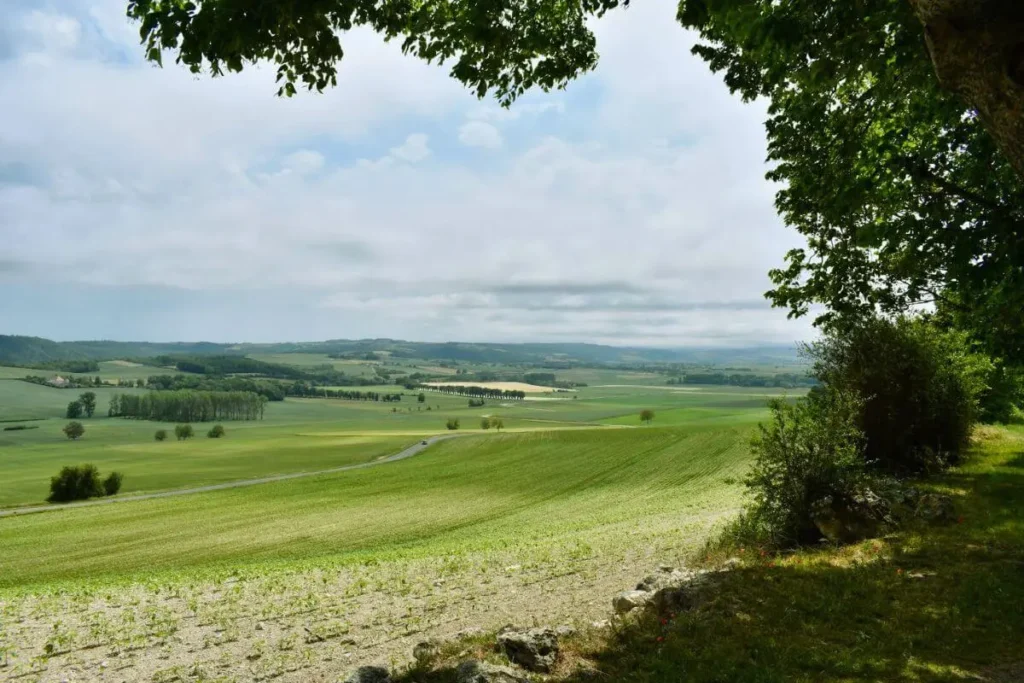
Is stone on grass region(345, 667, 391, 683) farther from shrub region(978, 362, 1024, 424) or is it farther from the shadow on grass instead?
shrub region(978, 362, 1024, 424)

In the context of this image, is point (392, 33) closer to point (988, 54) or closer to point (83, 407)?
point (988, 54)

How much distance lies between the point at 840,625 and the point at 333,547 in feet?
85.9

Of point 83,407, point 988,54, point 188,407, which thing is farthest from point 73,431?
point 988,54

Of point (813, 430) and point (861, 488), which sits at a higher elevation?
point (813, 430)

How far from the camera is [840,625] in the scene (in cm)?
809

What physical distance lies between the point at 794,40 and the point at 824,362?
1867cm

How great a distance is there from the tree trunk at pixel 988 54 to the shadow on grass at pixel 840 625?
5469 millimetres

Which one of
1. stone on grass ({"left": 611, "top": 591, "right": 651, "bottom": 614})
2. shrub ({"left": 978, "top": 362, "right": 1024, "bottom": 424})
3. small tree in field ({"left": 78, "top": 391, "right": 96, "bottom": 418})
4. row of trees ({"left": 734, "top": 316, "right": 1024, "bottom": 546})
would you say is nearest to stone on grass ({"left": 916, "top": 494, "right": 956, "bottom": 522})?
row of trees ({"left": 734, "top": 316, "right": 1024, "bottom": 546})

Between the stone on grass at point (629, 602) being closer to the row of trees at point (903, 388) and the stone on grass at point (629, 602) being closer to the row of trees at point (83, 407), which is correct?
the row of trees at point (903, 388)

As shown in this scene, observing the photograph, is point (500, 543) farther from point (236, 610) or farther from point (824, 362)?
point (824, 362)

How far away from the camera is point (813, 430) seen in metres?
13.9

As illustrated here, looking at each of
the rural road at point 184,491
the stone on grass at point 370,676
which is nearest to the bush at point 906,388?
the stone on grass at point 370,676

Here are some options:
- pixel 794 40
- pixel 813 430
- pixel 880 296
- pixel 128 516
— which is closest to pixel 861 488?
pixel 813 430

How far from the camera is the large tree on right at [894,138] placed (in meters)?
5.44
